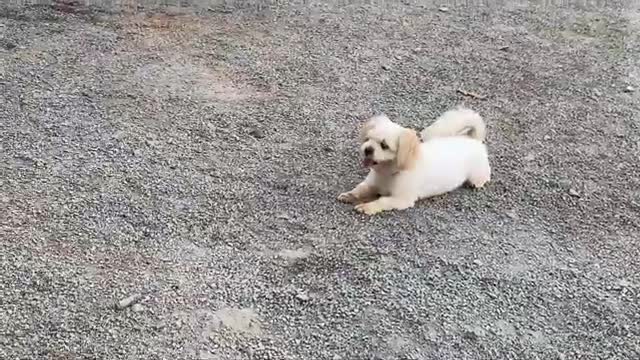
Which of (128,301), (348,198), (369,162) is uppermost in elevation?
(369,162)

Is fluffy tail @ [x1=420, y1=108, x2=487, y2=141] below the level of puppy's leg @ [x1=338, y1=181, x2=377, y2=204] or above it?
above

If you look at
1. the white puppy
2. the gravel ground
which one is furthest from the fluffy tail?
the gravel ground

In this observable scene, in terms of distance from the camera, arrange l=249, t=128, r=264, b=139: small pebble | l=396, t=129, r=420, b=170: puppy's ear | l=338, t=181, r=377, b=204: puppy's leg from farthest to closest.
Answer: l=249, t=128, r=264, b=139: small pebble, l=338, t=181, r=377, b=204: puppy's leg, l=396, t=129, r=420, b=170: puppy's ear

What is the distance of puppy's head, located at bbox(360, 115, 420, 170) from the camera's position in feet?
7.68

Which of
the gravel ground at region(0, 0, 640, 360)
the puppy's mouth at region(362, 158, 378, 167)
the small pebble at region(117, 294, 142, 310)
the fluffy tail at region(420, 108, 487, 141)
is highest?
the fluffy tail at region(420, 108, 487, 141)

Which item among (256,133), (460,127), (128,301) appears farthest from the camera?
(256,133)

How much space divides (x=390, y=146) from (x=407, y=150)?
49 millimetres

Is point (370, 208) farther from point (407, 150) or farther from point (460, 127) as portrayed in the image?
point (460, 127)

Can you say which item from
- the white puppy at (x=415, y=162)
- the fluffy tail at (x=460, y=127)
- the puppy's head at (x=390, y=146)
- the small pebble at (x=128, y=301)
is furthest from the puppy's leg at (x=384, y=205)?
the small pebble at (x=128, y=301)

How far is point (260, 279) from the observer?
2143 mm

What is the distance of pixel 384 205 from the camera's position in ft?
8.00

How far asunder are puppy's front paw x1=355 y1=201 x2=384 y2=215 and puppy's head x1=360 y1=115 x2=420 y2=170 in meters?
0.13

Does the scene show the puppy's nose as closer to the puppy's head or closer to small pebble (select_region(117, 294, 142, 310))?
the puppy's head

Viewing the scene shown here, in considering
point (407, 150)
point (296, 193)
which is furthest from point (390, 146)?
point (296, 193)
